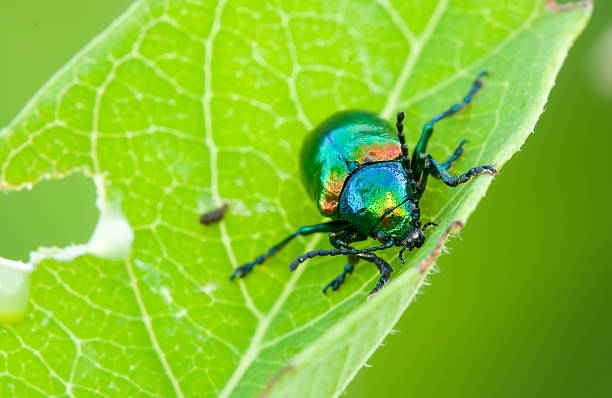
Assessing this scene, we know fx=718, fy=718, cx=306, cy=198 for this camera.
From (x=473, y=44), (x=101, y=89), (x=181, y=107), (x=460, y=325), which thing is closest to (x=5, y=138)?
(x=101, y=89)

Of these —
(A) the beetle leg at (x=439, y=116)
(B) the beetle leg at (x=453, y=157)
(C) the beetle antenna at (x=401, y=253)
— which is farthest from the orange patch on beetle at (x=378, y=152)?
→ (C) the beetle antenna at (x=401, y=253)

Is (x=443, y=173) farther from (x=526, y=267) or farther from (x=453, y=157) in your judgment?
(x=526, y=267)

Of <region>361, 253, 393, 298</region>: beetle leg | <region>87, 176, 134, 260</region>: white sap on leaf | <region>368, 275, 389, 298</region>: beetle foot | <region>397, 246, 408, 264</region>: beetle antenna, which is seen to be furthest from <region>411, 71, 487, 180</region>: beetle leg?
<region>87, 176, 134, 260</region>: white sap on leaf

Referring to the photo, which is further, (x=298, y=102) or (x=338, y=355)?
(x=298, y=102)

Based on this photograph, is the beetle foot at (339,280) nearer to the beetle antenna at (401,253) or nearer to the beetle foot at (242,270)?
the beetle antenna at (401,253)

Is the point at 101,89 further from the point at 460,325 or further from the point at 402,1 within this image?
the point at 460,325

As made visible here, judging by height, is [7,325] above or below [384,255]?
above
